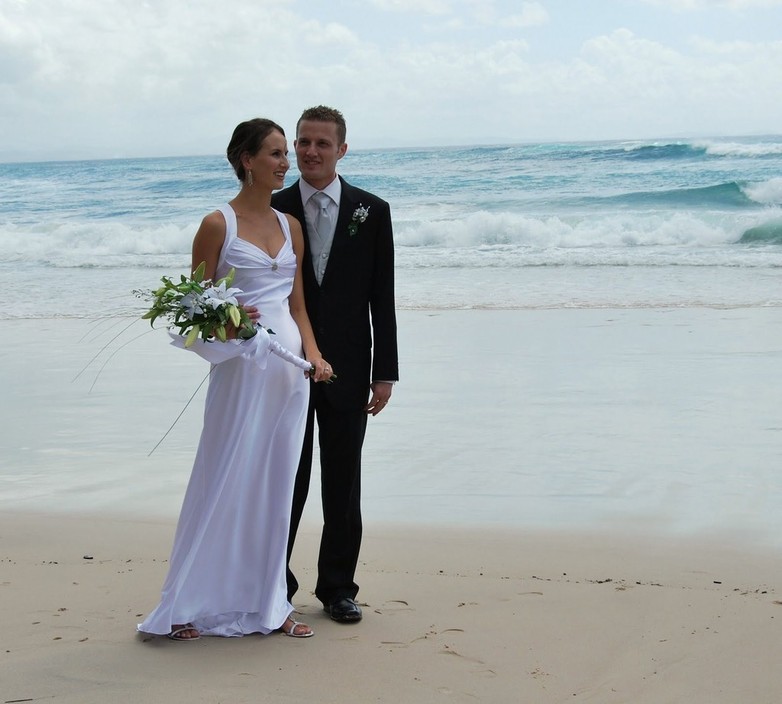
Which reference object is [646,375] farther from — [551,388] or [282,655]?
[282,655]

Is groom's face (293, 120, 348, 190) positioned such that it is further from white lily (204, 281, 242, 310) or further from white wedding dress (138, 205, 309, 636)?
white lily (204, 281, 242, 310)

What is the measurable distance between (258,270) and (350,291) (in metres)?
0.39

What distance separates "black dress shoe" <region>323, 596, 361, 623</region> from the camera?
3.61m

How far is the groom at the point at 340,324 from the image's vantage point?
11.9 feet

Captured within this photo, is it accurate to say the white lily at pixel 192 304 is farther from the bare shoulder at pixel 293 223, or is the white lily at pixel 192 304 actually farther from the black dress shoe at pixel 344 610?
the black dress shoe at pixel 344 610

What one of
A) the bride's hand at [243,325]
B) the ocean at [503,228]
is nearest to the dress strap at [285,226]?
the bride's hand at [243,325]

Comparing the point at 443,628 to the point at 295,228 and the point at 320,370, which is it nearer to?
the point at 320,370

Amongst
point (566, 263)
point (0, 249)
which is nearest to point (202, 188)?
point (0, 249)

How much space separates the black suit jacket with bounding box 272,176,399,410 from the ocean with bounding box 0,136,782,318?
838cm

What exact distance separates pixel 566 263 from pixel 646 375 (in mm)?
9054

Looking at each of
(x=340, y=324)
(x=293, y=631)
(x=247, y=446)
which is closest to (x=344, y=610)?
(x=293, y=631)

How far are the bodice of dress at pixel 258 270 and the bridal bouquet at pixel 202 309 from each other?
170mm

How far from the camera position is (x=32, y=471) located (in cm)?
566

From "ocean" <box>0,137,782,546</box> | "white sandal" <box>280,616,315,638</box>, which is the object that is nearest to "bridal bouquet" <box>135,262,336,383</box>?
"white sandal" <box>280,616,315,638</box>
